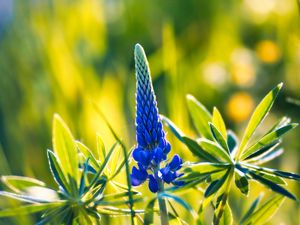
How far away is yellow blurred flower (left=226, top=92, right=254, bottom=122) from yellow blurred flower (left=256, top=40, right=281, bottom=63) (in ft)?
0.73

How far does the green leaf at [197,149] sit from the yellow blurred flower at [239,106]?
1.64 meters

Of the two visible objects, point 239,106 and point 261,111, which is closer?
point 261,111

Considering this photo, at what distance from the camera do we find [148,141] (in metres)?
0.83

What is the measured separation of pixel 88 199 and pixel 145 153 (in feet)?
0.33

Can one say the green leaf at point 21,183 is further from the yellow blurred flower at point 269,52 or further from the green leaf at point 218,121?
the yellow blurred flower at point 269,52

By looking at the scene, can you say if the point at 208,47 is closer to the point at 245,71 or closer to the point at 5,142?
the point at 245,71

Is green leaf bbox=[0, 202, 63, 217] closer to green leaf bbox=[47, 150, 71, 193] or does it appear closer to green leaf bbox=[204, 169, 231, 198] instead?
green leaf bbox=[47, 150, 71, 193]

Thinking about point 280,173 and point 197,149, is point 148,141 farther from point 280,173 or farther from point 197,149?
point 280,173

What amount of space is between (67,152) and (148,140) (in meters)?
0.12

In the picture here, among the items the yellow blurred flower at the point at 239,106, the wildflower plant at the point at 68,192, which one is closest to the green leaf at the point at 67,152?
the wildflower plant at the point at 68,192

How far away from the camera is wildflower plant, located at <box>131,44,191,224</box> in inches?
31.7

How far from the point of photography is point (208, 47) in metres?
3.17

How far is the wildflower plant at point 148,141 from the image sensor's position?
2.64 ft

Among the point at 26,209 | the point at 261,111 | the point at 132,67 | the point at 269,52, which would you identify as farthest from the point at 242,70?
the point at 26,209
